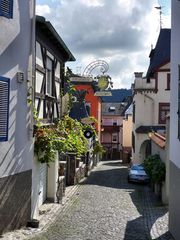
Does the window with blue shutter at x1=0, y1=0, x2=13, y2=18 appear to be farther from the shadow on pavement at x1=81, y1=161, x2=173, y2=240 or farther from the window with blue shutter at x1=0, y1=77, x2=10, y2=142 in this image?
the shadow on pavement at x1=81, y1=161, x2=173, y2=240

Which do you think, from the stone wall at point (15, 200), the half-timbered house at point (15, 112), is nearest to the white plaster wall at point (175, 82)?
the half-timbered house at point (15, 112)

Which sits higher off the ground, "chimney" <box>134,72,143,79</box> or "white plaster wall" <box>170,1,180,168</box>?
"chimney" <box>134,72,143,79</box>

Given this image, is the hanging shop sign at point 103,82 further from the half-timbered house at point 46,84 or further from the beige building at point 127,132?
the beige building at point 127,132

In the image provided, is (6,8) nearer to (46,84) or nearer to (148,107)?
(46,84)

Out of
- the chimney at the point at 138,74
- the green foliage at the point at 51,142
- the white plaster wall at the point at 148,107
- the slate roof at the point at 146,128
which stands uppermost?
the chimney at the point at 138,74

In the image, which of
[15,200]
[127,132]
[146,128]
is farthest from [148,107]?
[15,200]

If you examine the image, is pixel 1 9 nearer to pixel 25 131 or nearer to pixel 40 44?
pixel 25 131

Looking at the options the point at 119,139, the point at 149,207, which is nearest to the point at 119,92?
the point at 119,139

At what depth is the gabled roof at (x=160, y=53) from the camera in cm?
4033

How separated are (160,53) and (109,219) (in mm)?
28200

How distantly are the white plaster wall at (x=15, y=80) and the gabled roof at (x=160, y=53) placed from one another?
2803cm

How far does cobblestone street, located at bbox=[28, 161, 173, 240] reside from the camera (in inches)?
511

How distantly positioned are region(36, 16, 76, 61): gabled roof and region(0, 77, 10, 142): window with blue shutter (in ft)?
12.2

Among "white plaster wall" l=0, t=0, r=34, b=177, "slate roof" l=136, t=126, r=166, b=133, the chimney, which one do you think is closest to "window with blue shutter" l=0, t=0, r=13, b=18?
"white plaster wall" l=0, t=0, r=34, b=177
